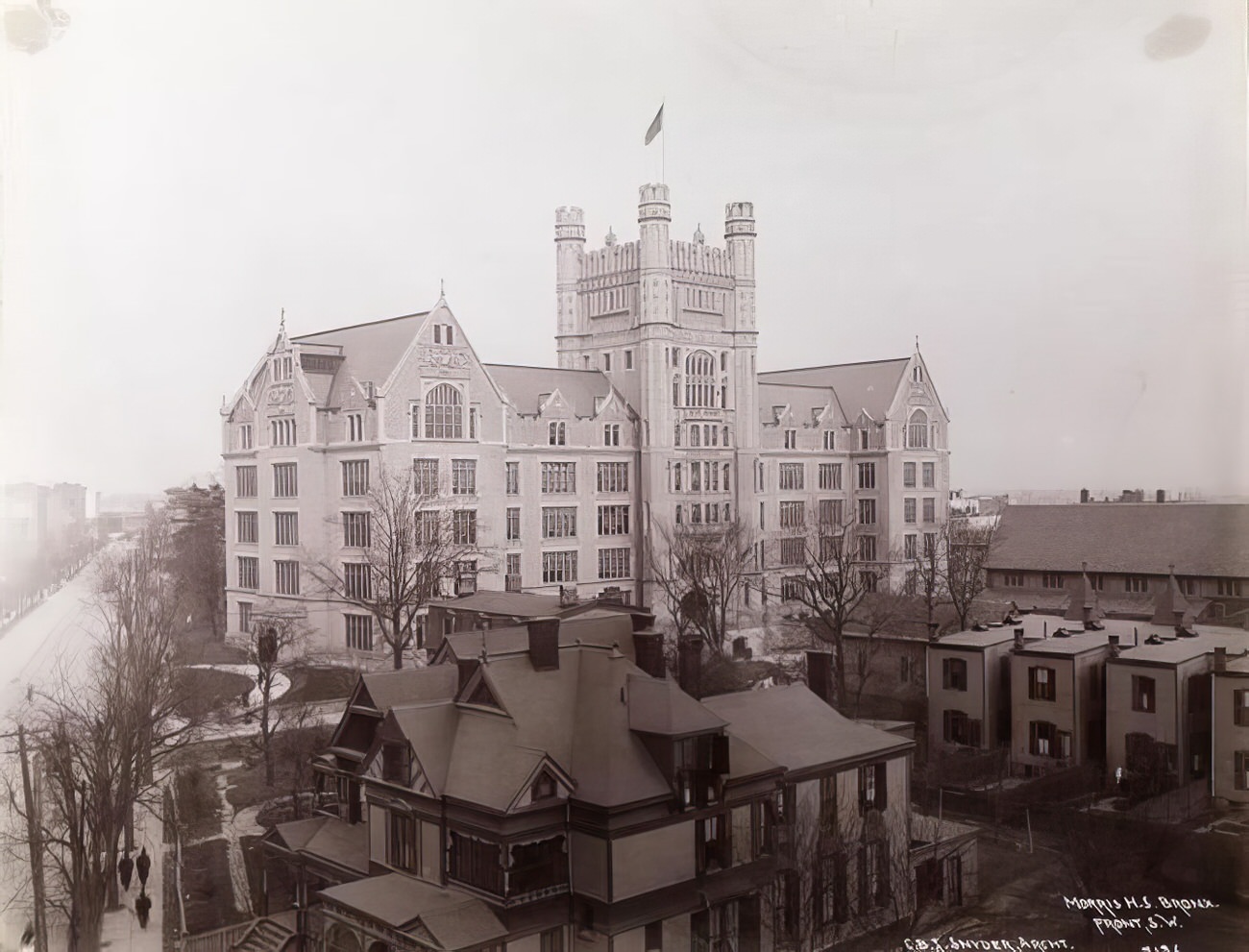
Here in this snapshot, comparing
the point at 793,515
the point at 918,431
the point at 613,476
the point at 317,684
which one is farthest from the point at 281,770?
the point at 918,431

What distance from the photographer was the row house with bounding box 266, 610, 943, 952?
17.1 feet

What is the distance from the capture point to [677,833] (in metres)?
5.52

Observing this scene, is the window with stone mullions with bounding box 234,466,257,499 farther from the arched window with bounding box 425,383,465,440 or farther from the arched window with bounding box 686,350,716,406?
the arched window with bounding box 686,350,716,406

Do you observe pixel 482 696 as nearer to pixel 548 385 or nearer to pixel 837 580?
pixel 548 385

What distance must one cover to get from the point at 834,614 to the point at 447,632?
8.52 ft

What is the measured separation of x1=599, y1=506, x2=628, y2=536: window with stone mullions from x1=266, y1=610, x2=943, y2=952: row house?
67cm

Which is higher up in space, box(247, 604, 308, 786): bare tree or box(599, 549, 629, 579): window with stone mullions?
box(599, 549, 629, 579): window with stone mullions

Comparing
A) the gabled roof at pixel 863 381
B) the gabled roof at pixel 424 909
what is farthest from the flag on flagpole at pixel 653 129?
the gabled roof at pixel 424 909

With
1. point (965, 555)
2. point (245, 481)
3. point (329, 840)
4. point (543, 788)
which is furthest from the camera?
point (965, 555)

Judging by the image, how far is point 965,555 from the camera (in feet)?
24.8

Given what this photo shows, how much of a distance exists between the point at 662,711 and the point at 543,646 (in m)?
0.67

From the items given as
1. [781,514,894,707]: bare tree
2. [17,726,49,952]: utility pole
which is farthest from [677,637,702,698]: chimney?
[17,726,49,952]: utility pole

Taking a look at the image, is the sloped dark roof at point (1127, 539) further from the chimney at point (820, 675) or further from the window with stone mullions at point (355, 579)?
the window with stone mullions at point (355, 579)

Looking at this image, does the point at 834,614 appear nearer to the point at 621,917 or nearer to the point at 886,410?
the point at 886,410
